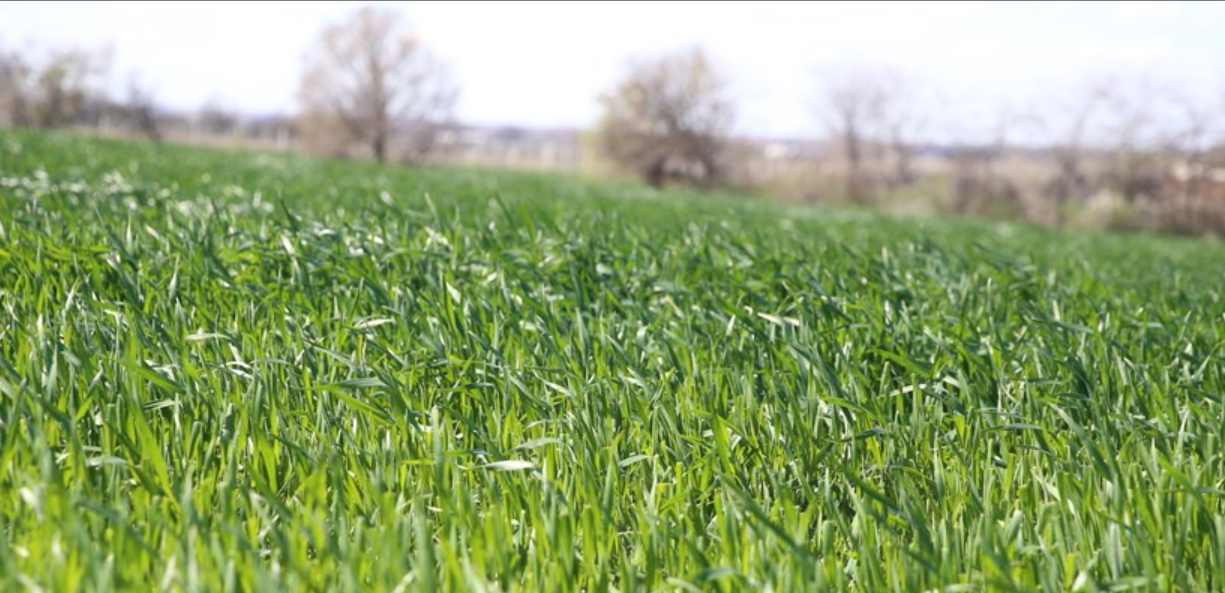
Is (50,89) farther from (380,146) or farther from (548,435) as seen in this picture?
(548,435)

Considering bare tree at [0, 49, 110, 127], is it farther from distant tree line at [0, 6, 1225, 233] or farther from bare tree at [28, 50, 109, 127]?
distant tree line at [0, 6, 1225, 233]

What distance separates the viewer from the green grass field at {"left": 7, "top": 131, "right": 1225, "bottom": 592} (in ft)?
4.74

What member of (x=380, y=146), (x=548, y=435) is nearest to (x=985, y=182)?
(x=380, y=146)

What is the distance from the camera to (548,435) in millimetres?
2127

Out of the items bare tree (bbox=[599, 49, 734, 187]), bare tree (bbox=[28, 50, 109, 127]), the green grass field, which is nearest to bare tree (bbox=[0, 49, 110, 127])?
bare tree (bbox=[28, 50, 109, 127])

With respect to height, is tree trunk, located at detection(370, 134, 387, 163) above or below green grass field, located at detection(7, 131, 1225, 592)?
above

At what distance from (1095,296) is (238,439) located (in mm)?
4303

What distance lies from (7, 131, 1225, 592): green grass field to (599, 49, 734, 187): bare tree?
36.2 meters

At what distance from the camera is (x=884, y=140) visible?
4544 centimetres

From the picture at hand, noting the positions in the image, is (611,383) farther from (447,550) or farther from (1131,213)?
(1131,213)

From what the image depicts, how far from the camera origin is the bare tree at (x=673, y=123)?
3931cm

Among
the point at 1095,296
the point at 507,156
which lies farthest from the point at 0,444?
the point at 507,156

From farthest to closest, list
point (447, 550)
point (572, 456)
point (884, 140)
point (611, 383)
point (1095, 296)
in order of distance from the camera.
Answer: point (884, 140)
point (1095, 296)
point (611, 383)
point (572, 456)
point (447, 550)

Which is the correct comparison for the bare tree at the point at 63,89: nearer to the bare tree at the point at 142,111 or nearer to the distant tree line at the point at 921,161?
the bare tree at the point at 142,111
